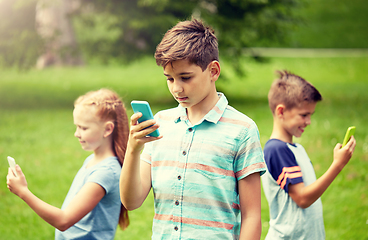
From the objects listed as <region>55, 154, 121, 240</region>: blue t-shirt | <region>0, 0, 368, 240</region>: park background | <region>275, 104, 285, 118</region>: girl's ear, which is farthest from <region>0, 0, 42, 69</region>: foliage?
<region>275, 104, 285, 118</region>: girl's ear

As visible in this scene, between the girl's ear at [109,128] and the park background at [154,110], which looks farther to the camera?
the park background at [154,110]

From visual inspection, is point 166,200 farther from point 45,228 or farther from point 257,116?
point 257,116

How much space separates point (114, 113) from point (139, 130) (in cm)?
96

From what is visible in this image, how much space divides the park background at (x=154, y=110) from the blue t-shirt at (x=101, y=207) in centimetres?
68

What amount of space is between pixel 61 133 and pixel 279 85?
19.2 feet

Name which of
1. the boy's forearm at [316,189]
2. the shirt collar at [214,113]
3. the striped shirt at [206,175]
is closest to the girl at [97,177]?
the striped shirt at [206,175]

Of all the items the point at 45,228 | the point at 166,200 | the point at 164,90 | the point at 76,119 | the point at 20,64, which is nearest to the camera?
the point at 166,200

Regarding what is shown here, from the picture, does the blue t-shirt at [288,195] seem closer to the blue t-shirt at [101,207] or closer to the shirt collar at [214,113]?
the shirt collar at [214,113]

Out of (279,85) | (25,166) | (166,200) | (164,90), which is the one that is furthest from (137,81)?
(166,200)

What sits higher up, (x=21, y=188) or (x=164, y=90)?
(x=164, y=90)

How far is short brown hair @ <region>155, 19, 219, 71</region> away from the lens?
5.98 feet

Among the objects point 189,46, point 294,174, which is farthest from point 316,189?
point 189,46

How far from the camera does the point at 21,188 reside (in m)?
2.13

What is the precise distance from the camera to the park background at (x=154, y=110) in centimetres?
451
